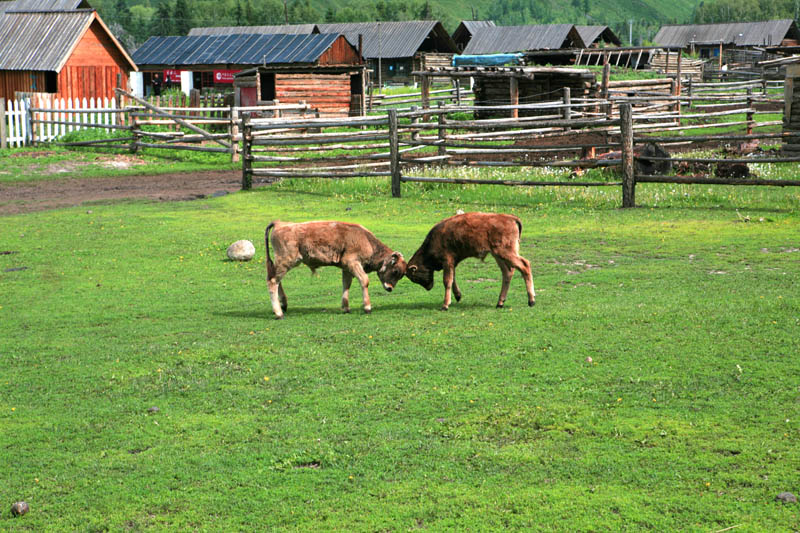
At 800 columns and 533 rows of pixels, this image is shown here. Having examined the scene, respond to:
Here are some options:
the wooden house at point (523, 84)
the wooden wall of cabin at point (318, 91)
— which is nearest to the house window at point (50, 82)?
the wooden wall of cabin at point (318, 91)

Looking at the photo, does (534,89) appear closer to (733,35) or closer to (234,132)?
(234,132)

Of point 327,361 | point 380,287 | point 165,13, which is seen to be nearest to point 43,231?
point 380,287

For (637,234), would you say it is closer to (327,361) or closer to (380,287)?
(380,287)

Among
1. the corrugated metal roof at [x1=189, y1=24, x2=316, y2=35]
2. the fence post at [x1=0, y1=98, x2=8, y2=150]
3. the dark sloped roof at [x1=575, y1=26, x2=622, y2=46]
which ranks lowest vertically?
the fence post at [x1=0, y1=98, x2=8, y2=150]

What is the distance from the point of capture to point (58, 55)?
3744cm

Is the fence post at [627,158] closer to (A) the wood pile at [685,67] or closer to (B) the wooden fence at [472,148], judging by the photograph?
(B) the wooden fence at [472,148]

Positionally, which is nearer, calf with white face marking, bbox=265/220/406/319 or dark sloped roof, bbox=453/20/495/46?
calf with white face marking, bbox=265/220/406/319

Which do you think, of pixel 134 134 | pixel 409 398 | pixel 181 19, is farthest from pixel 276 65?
pixel 181 19

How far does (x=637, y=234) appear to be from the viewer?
13.8 meters

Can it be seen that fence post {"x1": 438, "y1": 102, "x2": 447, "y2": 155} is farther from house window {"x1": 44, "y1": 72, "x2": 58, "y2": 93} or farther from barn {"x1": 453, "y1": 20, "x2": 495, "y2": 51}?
barn {"x1": 453, "y1": 20, "x2": 495, "y2": 51}

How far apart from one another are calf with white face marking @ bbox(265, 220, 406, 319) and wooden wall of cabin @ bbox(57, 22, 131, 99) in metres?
32.9

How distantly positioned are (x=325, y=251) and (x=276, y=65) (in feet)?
132

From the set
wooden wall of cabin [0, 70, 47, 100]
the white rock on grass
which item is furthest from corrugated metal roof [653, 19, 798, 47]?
the white rock on grass

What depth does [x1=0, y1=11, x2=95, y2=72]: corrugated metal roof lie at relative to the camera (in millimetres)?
37500
